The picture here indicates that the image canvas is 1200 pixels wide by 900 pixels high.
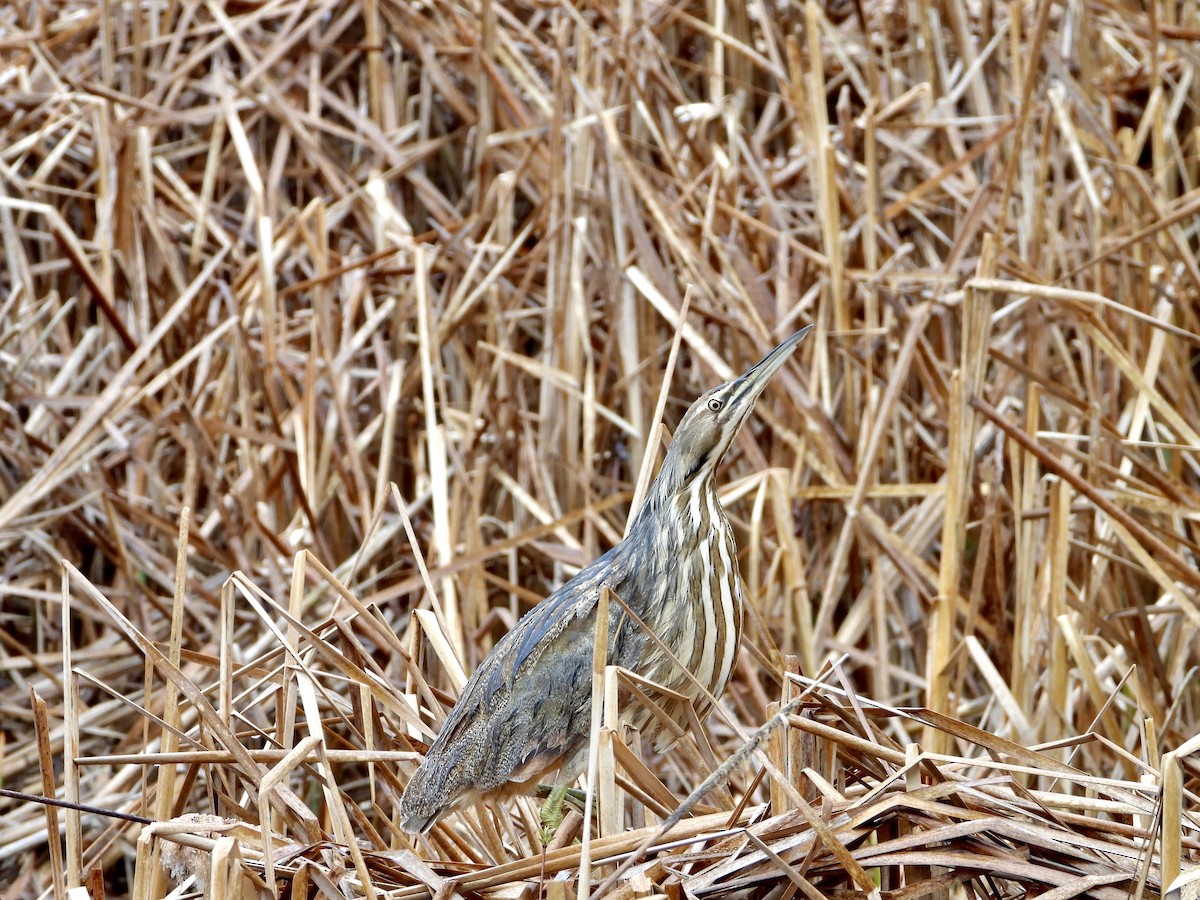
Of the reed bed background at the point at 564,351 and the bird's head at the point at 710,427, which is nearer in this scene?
the bird's head at the point at 710,427

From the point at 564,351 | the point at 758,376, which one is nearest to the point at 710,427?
the point at 758,376

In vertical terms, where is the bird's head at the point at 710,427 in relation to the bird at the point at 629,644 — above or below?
above

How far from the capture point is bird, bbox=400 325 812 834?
1.99m

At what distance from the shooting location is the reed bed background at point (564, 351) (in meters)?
2.61

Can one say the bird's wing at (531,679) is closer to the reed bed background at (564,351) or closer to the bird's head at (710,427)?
the reed bed background at (564,351)

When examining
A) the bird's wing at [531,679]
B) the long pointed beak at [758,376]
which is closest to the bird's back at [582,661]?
the bird's wing at [531,679]

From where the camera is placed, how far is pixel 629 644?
2.03 m

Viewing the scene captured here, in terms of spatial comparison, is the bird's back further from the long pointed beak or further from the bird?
the long pointed beak

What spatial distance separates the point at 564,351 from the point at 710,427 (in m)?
1.16

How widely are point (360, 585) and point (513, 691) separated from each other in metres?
1.24

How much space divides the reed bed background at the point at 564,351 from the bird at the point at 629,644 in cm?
7

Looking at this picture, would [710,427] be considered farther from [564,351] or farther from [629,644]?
[564,351]

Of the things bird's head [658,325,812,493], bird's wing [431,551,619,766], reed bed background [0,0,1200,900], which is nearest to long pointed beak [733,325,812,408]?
bird's head [658,325,812,493]

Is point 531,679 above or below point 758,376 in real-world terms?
below
